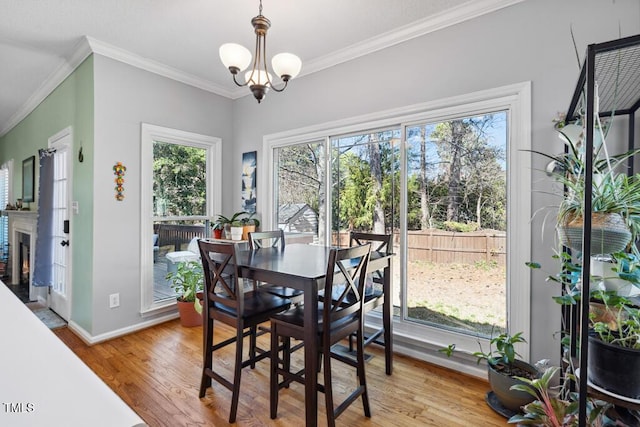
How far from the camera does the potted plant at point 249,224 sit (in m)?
3.41

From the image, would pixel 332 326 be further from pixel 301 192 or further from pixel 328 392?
pixel 301 192

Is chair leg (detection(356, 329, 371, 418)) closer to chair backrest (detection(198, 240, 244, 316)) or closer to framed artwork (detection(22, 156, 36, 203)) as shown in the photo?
chair backrest (detection(198, 240, 244, 316))

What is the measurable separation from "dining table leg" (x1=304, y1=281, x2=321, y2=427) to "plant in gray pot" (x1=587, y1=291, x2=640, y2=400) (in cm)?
109

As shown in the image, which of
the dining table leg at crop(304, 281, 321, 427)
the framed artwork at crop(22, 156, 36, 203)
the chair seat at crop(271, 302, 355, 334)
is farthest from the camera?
the framed artwork at crop(22, 156, 36, 203)

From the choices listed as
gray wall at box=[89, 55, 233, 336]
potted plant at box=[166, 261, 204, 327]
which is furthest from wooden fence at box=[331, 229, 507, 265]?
gray wall at box=[89, 55, 233, 336]

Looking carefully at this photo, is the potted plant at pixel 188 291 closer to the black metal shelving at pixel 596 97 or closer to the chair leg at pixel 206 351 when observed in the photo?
the chair leg at pixel 206 351

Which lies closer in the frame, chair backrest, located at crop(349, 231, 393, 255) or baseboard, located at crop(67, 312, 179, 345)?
chair backrest, located at crop(349, 231, 393, 255)

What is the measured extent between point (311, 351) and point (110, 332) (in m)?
2.31

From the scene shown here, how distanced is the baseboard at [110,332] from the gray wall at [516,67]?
2757 mm

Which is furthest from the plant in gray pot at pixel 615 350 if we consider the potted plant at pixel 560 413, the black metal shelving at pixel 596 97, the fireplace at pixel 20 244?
the fireplace at pixel 20 244

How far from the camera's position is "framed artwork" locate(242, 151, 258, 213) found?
368cm

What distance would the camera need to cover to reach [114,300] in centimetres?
290

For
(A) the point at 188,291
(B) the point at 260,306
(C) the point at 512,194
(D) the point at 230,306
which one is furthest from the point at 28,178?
(C) the point at 512,194

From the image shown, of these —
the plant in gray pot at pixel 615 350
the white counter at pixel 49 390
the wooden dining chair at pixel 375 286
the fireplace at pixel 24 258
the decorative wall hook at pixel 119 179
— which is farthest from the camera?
the fireplace at pixel 24 258
